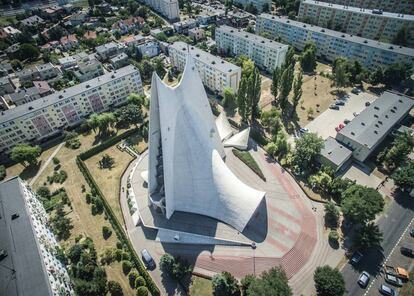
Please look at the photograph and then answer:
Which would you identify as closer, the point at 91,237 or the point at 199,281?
the point at 199,281

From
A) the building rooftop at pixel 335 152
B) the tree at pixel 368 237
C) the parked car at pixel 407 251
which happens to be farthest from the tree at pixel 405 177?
the tree at pixel 368 237

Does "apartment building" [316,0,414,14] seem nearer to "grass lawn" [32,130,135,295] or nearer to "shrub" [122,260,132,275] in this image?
"grass lawn" [32,130,135,295]

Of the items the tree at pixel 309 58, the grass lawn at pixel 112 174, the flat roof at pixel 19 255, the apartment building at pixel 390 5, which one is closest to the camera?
the flat roof at pixel 19 255

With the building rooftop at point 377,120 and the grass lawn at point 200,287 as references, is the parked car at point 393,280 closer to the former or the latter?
the building rooftop at point 377,120

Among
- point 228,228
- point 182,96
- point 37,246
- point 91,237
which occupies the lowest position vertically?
point 91,237

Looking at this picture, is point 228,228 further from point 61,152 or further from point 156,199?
point 61,152

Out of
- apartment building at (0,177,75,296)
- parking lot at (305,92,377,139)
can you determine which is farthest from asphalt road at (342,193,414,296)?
apartment building at (0,177,75,296)

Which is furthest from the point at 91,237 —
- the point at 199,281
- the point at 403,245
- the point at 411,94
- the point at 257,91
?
the point at 411,94
